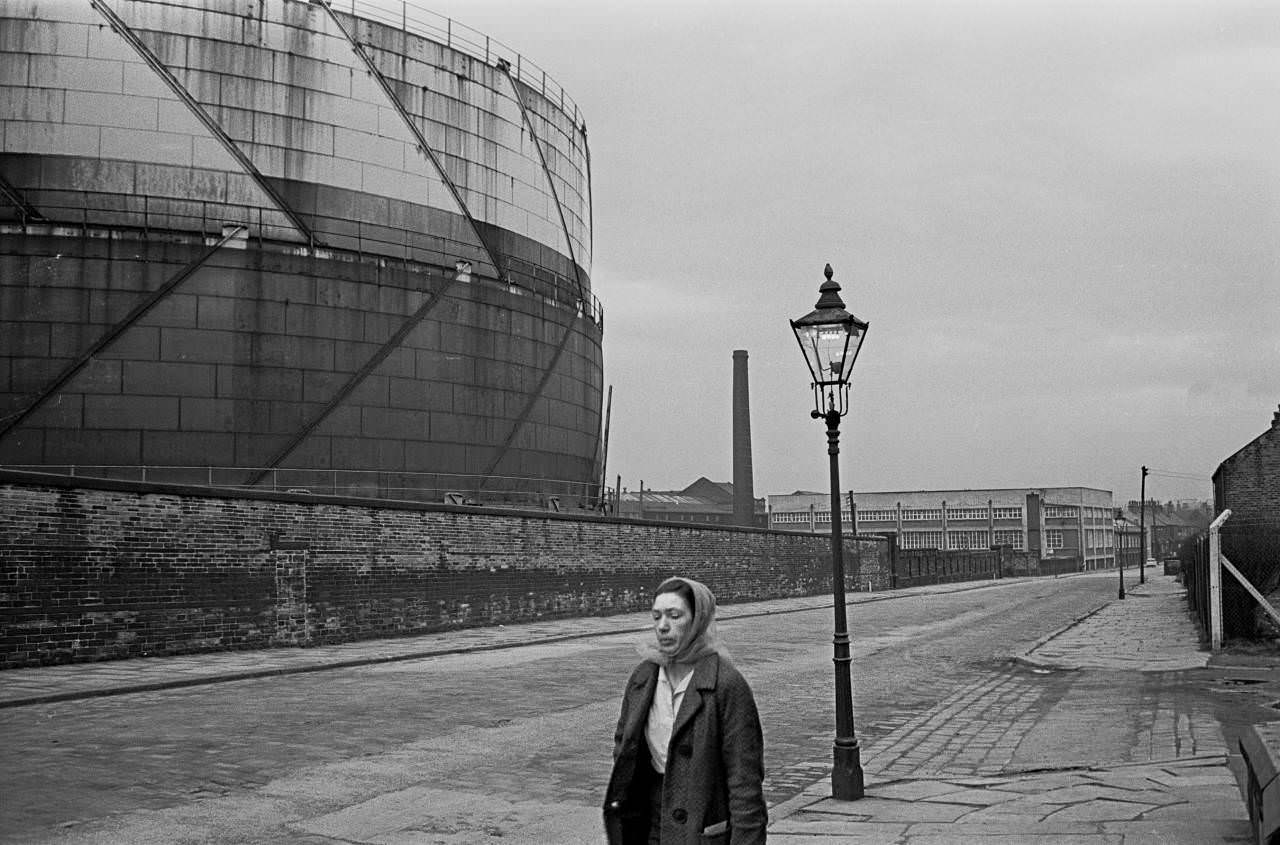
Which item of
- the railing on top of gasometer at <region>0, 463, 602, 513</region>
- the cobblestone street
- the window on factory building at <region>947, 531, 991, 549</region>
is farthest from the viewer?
the window on factory building at <region>947, 531, 991, 549</region>

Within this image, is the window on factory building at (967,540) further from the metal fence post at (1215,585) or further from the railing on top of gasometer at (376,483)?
the metal fence post at (1215,585)

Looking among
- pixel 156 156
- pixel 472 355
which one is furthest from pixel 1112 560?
pixel 156 156

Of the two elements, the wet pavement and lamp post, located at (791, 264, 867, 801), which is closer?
the wet pavement

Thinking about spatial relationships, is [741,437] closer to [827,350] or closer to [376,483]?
[376,483]

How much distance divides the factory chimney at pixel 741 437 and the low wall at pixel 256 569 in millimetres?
22666

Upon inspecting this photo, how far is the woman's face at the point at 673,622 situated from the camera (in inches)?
143

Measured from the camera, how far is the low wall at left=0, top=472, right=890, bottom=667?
52.7ft

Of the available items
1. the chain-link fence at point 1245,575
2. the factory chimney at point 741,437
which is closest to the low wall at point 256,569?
the chain-link fence at point 1245,575

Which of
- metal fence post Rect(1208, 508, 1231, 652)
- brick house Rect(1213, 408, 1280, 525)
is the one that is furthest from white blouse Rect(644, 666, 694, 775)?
brick house Rect(1213, 408, 1280, 525)

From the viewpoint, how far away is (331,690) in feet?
45.2

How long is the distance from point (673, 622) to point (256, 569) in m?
17.0

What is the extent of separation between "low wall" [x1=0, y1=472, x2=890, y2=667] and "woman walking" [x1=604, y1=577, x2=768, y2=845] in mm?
14446

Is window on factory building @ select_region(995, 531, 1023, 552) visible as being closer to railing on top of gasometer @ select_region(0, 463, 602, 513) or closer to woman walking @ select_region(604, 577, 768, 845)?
railing on top of gasometer @ select_region(0, 463, 602, 513)

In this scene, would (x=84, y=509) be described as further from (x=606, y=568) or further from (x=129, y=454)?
(x=606, y=568)
